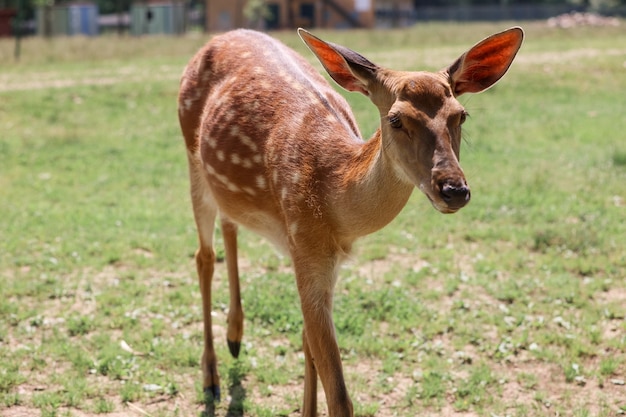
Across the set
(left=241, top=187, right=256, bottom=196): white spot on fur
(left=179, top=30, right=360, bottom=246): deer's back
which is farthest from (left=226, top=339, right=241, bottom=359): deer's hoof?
(left=241, top=187, right=256, bottom=196): white spot on fur

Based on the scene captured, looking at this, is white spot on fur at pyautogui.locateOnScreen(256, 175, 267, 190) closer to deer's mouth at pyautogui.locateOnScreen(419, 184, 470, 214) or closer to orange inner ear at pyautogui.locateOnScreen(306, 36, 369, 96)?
orange inner ear at pyautogui.locateOnScreen(306, 36, 369, 96)

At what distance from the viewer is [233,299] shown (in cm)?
507

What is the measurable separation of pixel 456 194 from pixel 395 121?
0.50 meters

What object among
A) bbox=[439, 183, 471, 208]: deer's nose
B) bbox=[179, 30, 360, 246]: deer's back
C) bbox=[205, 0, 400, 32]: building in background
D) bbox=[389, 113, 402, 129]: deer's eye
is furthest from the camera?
bbox=[205, 0, 400, 32]: building in background

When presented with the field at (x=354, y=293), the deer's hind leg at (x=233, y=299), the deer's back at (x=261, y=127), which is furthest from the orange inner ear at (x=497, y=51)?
the deer's hind leg at (x=233, y=299)

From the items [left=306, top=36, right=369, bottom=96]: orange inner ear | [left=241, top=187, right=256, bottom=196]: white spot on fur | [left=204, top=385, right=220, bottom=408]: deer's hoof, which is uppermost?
[left=306, top=36, right=369, bottom=96]: orange inner ear

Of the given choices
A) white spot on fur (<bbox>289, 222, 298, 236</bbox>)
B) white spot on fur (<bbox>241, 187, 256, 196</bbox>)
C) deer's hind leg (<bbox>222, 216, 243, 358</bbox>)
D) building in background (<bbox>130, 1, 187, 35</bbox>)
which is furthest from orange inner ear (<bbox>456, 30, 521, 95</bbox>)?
building in background (<bbox>130, 1, 187, 35</bbox>)

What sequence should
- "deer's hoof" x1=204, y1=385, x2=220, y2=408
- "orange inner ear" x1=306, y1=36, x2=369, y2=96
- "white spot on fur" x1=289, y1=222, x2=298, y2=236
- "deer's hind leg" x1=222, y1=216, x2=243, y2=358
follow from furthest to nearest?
"deer's hind leg" x1=222, y1=216, x2=243, y2=358 → "deer's hoof" x1=204, y1=385, x2=220, y2=408 → "white spot on fur" x1=289, y1=222, x2=298, y2=236 → "orange inner ear" x1=306, y1=36, x2=369, y2=96

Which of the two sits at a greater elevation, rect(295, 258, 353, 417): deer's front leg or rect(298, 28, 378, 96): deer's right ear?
rect(298, 28, 378, 96): deer's right ear

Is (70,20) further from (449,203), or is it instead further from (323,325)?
(449,203)

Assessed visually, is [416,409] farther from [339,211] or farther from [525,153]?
[525,153]

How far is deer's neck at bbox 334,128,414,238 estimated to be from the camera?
350 cm

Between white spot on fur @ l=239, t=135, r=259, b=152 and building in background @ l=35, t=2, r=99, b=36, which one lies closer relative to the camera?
white spot on fur @ l=239, t=135, r=259, b=152

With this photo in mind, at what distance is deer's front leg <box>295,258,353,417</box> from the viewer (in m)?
3.70
